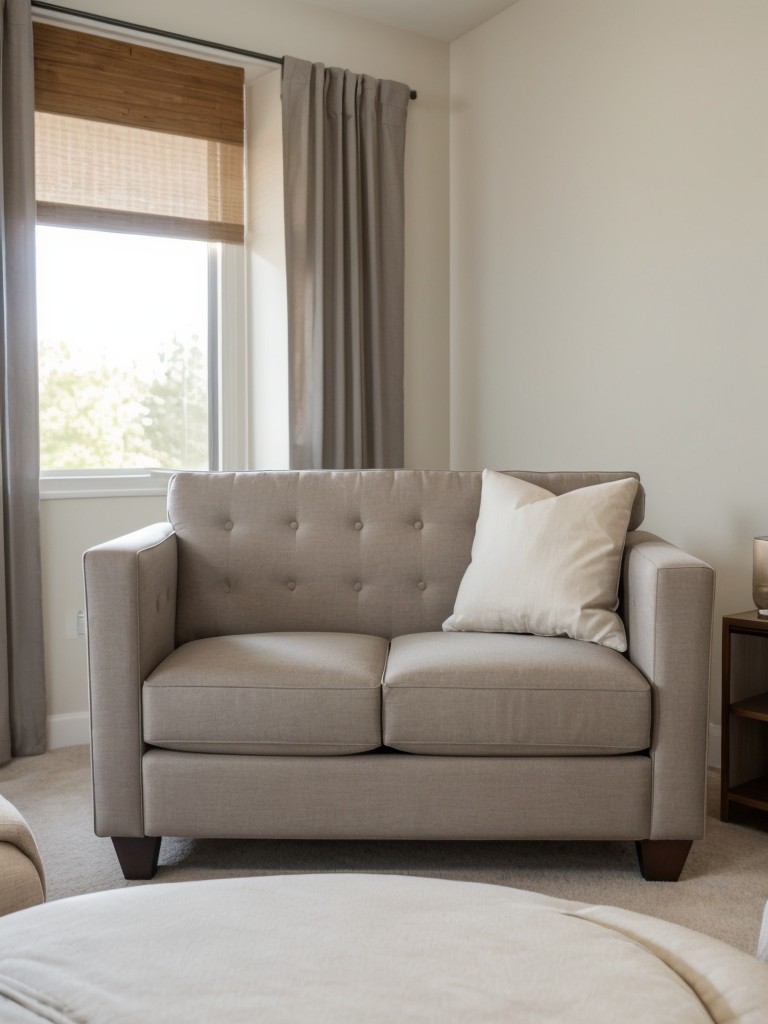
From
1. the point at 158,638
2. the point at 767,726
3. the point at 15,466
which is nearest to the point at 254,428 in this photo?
the point at 15,466

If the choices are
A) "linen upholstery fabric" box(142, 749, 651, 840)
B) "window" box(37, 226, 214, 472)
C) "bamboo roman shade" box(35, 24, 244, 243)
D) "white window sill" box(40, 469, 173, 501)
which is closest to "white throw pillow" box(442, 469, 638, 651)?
"linen upholstery fabric" box(142, 749, 651, 840)

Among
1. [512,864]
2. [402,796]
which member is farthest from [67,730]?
[512,864]

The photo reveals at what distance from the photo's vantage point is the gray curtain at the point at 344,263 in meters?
3.56

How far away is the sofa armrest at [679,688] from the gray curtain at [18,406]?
201 centimetres

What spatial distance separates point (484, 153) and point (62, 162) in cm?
164

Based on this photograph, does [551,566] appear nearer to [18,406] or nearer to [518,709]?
[518,709]

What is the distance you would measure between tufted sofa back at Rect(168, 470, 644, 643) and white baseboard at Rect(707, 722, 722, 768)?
3.04 feet

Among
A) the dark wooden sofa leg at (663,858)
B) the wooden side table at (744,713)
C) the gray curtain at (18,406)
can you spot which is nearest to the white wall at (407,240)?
the gray curtain at (18,406)

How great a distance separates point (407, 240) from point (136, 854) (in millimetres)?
2679

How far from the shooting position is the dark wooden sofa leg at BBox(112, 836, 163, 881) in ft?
7.07

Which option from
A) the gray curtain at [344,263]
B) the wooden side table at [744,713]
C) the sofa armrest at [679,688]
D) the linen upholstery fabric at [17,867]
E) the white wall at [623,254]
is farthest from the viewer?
the gray curtain at [344,263]

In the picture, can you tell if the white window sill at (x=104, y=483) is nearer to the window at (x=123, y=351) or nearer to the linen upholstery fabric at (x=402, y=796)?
the window at (x=123, y=351)

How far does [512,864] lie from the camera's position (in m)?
2.25

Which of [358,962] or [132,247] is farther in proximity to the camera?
[132,247]
